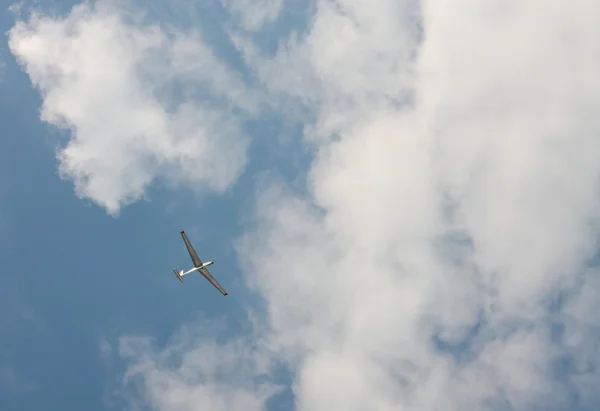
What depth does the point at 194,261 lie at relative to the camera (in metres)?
195

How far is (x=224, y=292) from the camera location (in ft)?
655

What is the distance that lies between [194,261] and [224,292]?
17746 millimetres
